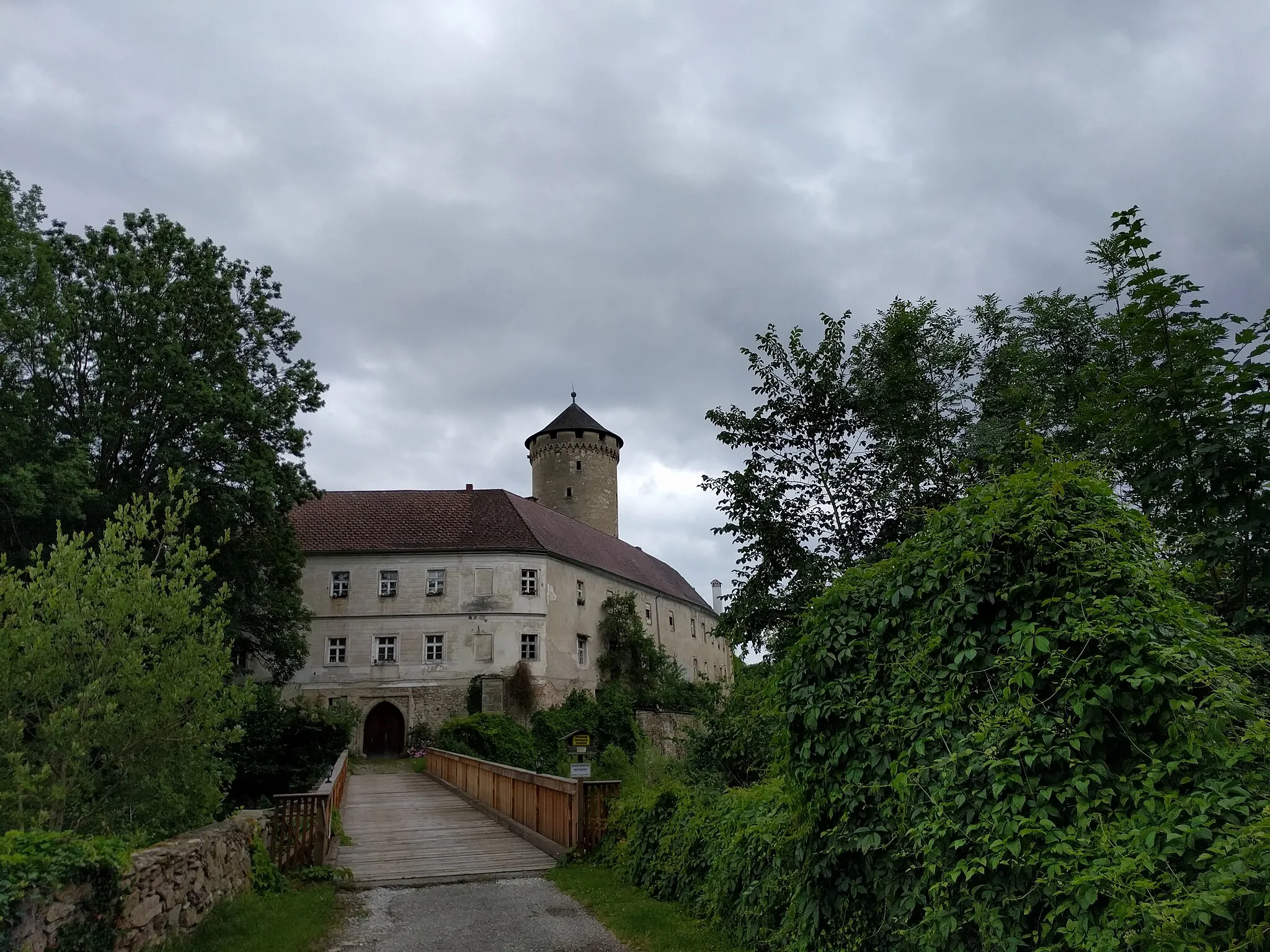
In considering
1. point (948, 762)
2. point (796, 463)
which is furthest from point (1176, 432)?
point (796, 463)

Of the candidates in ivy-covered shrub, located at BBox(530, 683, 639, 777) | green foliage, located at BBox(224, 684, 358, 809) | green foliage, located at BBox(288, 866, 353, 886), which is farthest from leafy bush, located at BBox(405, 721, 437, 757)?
green foliage, located at BBox(288, 866, 353, 886)

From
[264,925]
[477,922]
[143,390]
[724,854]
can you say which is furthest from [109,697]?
[143,390]

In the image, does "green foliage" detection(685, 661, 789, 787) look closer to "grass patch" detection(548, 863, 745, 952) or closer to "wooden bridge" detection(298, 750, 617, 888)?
"wooden bridge" detection(298, 750, 617, 888)

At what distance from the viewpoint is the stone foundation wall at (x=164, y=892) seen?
571 centimetres

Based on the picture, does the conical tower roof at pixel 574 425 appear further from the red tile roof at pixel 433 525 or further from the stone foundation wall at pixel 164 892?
the stone foundation wall at pixel 164 892

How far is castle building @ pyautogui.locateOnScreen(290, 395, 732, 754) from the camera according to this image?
39156 millimetres

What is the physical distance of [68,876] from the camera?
5953 mm

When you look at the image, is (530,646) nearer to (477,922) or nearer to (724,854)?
(477,922)

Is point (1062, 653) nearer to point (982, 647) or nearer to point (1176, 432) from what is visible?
point (982, 647)

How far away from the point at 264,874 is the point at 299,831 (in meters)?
1.14

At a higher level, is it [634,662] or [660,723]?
[634,662]

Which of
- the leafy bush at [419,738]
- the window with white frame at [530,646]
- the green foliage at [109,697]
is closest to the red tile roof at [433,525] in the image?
the window with white frame at [530,646]

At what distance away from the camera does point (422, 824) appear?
1716cm

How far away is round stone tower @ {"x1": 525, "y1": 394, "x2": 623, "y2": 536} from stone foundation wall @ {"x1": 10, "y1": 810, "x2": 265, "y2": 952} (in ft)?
149
